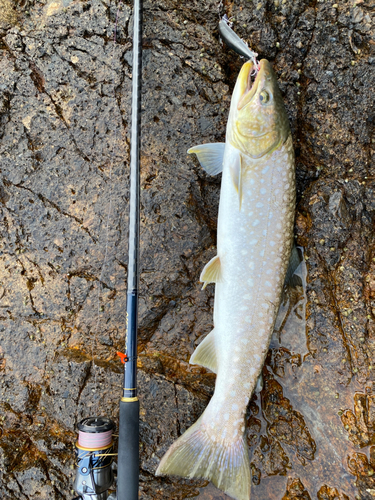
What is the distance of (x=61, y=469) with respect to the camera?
2.27 metres

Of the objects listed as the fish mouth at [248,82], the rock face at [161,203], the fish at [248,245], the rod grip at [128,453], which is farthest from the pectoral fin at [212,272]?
the fish mouth at [248,82]

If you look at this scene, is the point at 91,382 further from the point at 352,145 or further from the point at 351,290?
the point at 352,145

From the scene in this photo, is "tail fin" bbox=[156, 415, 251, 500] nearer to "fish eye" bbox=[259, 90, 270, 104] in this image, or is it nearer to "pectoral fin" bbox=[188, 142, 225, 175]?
"pectoral fin" bbox=[188, 142, 225, 175]

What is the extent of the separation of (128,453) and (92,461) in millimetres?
231

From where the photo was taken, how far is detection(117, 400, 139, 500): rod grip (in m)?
1.85

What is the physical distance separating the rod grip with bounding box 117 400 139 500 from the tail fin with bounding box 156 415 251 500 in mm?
205

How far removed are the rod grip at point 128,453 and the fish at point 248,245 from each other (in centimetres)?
29

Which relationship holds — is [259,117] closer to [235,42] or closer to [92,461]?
[235,42]

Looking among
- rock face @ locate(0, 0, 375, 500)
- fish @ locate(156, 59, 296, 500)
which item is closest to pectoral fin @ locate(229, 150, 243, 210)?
fish @ locate(156, 59, 296, 500)

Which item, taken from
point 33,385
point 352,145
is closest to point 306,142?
point 352,145

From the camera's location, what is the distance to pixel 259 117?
2227 mm

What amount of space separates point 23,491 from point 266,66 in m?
3.16

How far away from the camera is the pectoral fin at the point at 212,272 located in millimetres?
2230

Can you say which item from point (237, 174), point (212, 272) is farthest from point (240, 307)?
point (237, 174)
